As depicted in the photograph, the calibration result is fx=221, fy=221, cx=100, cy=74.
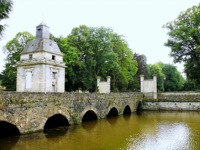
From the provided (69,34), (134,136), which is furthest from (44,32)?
(134,136)

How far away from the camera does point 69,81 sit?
34.0 meters

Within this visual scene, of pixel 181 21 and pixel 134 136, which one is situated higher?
pixel 181 21

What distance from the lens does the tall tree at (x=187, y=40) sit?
26.3 metres

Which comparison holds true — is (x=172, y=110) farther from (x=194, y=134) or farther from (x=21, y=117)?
(x=21, y=117)

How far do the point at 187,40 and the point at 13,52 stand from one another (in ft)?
79.9

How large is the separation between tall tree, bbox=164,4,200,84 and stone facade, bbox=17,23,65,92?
48.6 feet

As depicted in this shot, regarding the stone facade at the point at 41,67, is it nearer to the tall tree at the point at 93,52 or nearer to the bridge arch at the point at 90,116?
the tall tree at the point at 93,52

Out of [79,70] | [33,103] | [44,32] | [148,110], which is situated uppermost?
[44,32]

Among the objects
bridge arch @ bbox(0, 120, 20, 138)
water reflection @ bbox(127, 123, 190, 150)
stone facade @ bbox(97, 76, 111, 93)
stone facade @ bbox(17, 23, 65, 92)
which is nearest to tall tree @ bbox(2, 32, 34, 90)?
stone facade @ bbox(17, 23, 65, 92)

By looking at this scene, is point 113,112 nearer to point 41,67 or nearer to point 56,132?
point 41,67

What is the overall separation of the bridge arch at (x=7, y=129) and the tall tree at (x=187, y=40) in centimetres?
2163

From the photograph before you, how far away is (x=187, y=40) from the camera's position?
89.1 feet

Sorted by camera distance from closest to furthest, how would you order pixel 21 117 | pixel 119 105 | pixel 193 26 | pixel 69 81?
pixel 21 117 < pixel 119 105 < pixel 193 26 < pixel 69 81

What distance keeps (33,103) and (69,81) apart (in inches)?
818
